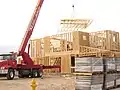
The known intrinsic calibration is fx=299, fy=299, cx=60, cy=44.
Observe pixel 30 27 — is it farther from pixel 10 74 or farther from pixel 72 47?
pixel 72 47

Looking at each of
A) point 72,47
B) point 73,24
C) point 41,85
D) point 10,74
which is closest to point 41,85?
point 41,85

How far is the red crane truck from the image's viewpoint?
2577cm

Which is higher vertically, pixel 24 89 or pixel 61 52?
pixel 61 52

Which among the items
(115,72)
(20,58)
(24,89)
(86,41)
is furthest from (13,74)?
(86,41)

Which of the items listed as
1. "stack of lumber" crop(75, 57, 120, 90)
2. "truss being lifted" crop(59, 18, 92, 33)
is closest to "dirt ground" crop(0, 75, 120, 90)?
"stack of lumber" crop(75, 57, 120, 90)

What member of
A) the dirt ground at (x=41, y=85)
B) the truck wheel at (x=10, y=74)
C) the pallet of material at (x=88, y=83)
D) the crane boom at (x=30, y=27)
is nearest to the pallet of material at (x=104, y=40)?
the crane boom at (x=30, y=27)

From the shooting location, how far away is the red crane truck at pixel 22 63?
1014 inches

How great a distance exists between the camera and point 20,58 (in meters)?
28.4

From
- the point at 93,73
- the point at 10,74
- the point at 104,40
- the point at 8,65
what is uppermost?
the point at 104,40

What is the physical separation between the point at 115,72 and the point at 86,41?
2024cm

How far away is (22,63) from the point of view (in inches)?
1130

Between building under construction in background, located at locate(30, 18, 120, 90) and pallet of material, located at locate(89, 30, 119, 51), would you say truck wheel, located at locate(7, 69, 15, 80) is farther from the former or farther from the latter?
pallet of material, located at locate(89, 30, 119, 51)

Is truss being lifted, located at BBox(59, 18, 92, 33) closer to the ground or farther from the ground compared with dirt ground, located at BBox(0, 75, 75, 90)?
farther from the ground

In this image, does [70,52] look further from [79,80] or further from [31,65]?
[79,80]
